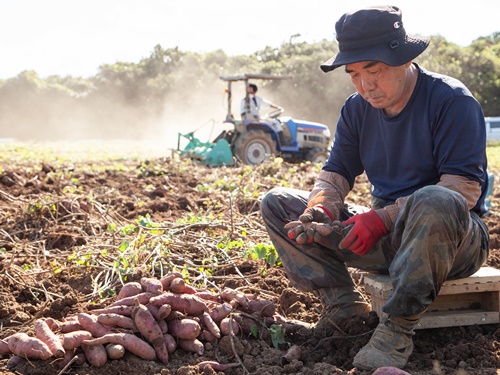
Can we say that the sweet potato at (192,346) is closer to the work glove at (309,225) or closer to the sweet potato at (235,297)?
the sweet potato at (235,297)

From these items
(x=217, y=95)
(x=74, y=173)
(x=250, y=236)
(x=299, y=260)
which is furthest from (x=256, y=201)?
(x=217, y=95)

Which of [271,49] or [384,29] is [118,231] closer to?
[384,29]

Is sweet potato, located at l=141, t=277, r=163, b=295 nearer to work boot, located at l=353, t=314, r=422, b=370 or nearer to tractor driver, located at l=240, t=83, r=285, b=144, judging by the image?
work boot, located at l=353, t=314, r=422, b=370

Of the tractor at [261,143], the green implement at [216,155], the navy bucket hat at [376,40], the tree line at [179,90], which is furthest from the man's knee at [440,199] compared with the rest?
the tree line at [179,90]

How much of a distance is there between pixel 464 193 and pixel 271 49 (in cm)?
3616

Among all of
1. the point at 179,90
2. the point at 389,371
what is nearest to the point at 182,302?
the point at 389,371

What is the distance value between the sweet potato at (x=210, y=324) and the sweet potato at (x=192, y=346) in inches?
2.9

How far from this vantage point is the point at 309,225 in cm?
260

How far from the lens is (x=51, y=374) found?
2.32 metres

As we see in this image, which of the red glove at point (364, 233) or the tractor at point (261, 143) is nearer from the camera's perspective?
the red glove at point (364, 233)

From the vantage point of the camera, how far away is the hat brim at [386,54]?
253cm

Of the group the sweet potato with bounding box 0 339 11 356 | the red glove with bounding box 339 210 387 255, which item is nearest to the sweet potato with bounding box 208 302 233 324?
the red glove with bounding box 339 210 387 255

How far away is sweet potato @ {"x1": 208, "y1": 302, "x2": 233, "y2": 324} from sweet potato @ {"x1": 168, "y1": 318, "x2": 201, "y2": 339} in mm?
146

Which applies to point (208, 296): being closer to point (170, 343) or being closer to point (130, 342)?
point (170, 343)
